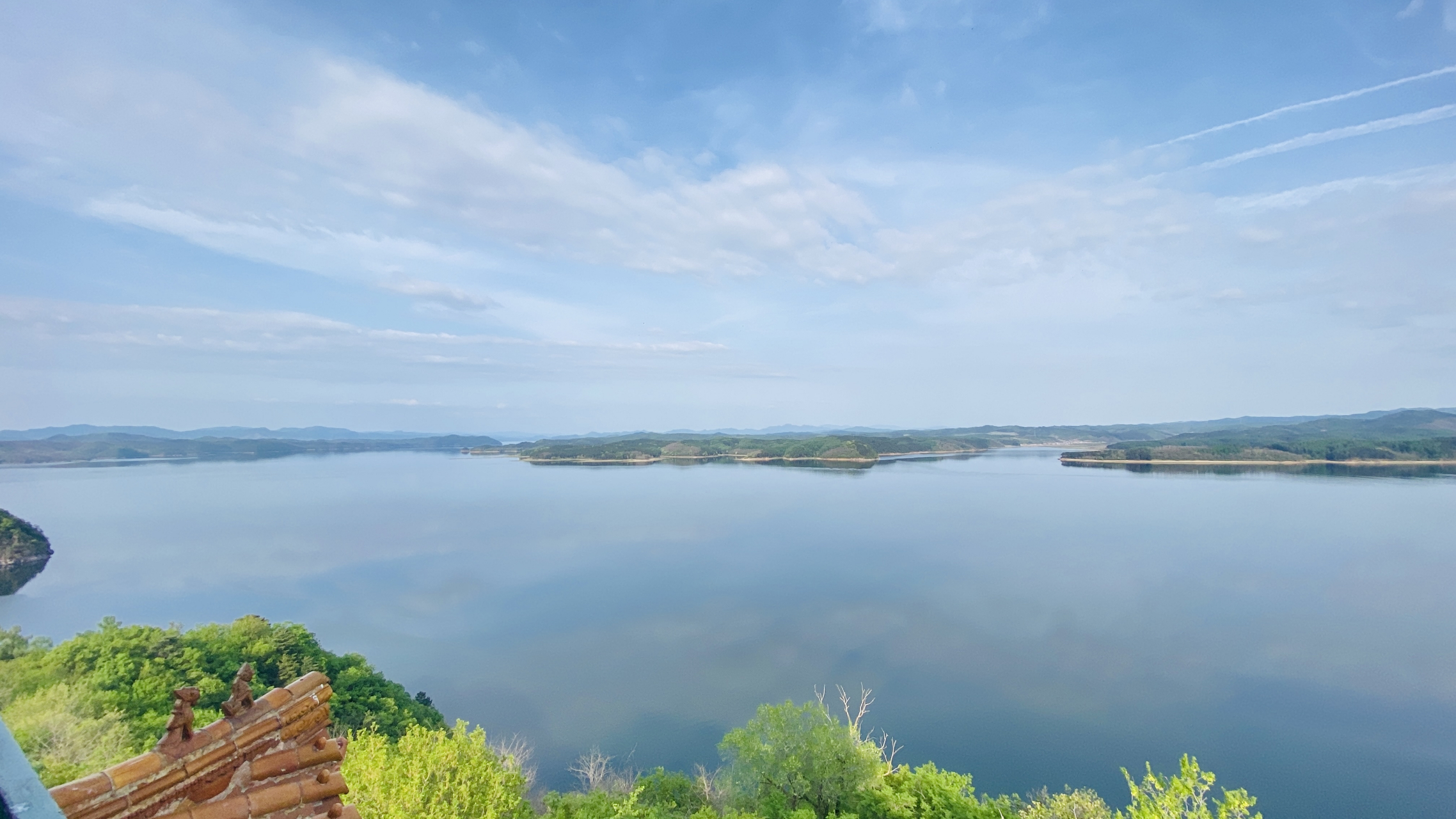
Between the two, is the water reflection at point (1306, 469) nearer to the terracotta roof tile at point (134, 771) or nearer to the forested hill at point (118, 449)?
the terracotta roof tile at point (134, 771)

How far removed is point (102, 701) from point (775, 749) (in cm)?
1924

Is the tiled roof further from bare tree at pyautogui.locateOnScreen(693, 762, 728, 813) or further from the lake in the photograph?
the lake

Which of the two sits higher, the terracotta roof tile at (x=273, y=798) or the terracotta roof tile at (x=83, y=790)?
the terracotta roof tile at (x=83, y=790)

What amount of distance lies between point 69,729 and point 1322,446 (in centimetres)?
16816

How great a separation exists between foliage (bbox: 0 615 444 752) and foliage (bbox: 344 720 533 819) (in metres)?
6.81

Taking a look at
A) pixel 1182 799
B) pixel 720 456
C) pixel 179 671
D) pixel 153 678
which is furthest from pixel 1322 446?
pixel 153 678

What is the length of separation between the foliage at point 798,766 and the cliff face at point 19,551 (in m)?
62.5

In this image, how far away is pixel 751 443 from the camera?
580ft

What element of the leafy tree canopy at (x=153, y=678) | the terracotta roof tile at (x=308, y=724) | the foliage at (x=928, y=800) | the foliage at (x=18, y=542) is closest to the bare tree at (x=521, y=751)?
the leafy tree canopy at (x=153, y=678)

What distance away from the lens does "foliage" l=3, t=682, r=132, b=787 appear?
40.2ft

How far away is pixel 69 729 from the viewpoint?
13.5m

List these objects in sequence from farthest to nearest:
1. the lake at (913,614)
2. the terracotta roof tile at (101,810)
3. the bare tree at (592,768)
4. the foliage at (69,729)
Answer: the lake at (913,614), the bare tree at (592,768), the foliage at (69,729), the terracotta roof tile at (101,810)

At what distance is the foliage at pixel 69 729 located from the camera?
40.2 ft

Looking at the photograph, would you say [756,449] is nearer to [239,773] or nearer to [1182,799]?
[1182,799]
